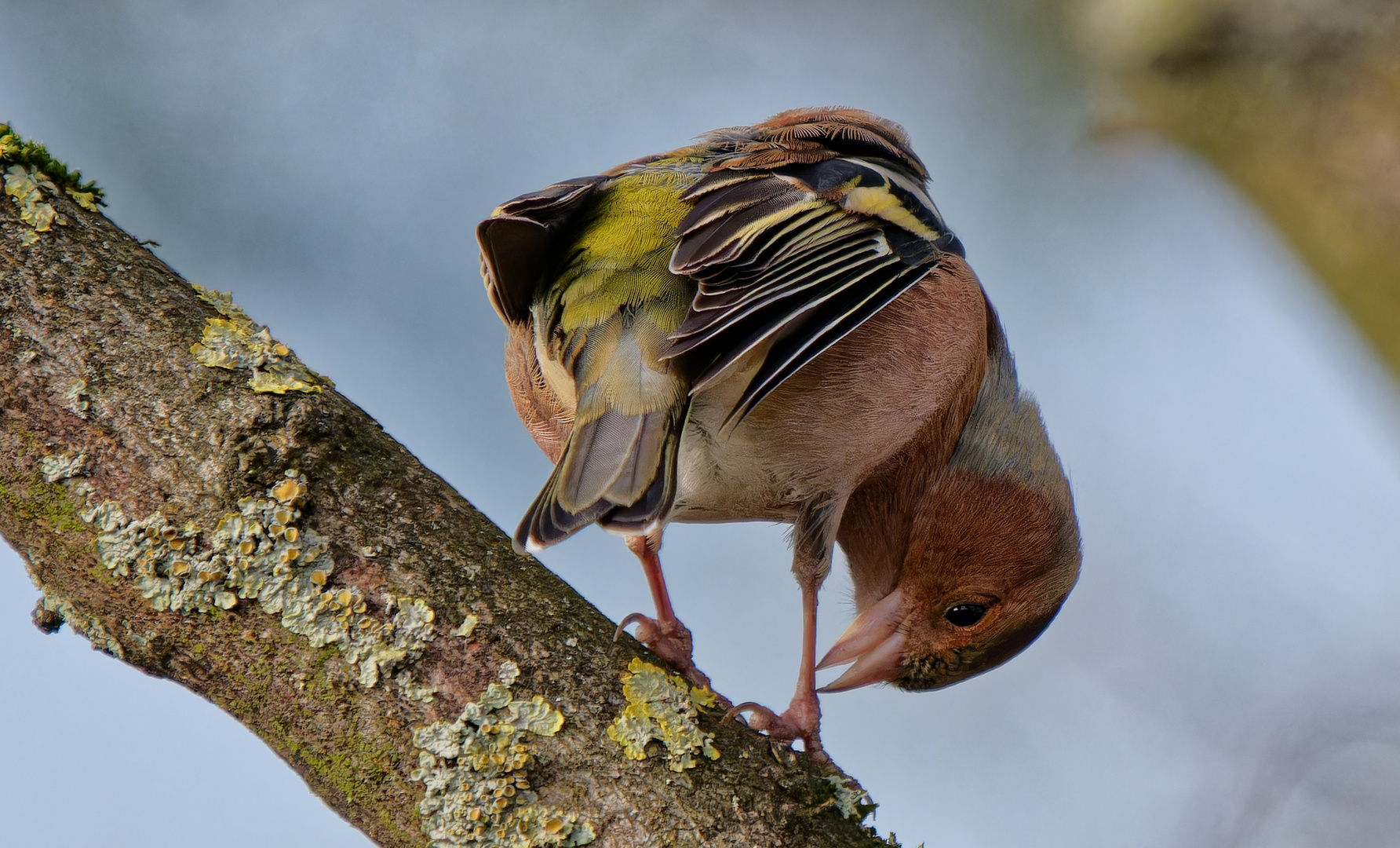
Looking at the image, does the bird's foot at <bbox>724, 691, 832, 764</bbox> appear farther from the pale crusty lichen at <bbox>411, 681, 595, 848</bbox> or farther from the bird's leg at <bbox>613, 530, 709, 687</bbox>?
the pale crusty lichen at <bbox>411, 681, 595, 848</bbox>

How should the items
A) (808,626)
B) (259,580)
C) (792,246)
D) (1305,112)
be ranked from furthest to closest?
(808,626)
(792,246)
(259,580)
(1305,112)

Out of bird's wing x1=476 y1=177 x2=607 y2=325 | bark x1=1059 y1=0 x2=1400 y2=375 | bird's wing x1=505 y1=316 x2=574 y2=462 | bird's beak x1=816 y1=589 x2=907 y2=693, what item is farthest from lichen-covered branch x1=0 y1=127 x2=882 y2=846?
bark x1=1059 y1=0 x2=1400 y2=375

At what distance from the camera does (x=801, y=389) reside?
2.70m

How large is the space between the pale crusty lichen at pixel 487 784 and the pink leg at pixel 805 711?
0.61 m

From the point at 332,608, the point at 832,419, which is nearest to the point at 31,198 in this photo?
the point at 332,608

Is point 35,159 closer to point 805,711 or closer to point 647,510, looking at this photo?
point 647,510

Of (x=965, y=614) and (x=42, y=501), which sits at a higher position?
(x=965, y=614)

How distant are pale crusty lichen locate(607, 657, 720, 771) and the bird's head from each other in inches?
46.1

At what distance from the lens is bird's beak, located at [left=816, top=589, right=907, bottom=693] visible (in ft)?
10.4

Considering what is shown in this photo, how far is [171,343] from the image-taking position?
2.18m

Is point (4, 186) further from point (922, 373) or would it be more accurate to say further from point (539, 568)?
point (922, 373)

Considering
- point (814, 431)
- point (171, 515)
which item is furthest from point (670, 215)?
point (171, 515)

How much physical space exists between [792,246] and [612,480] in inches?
31.3

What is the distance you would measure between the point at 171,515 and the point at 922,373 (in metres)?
1.96
